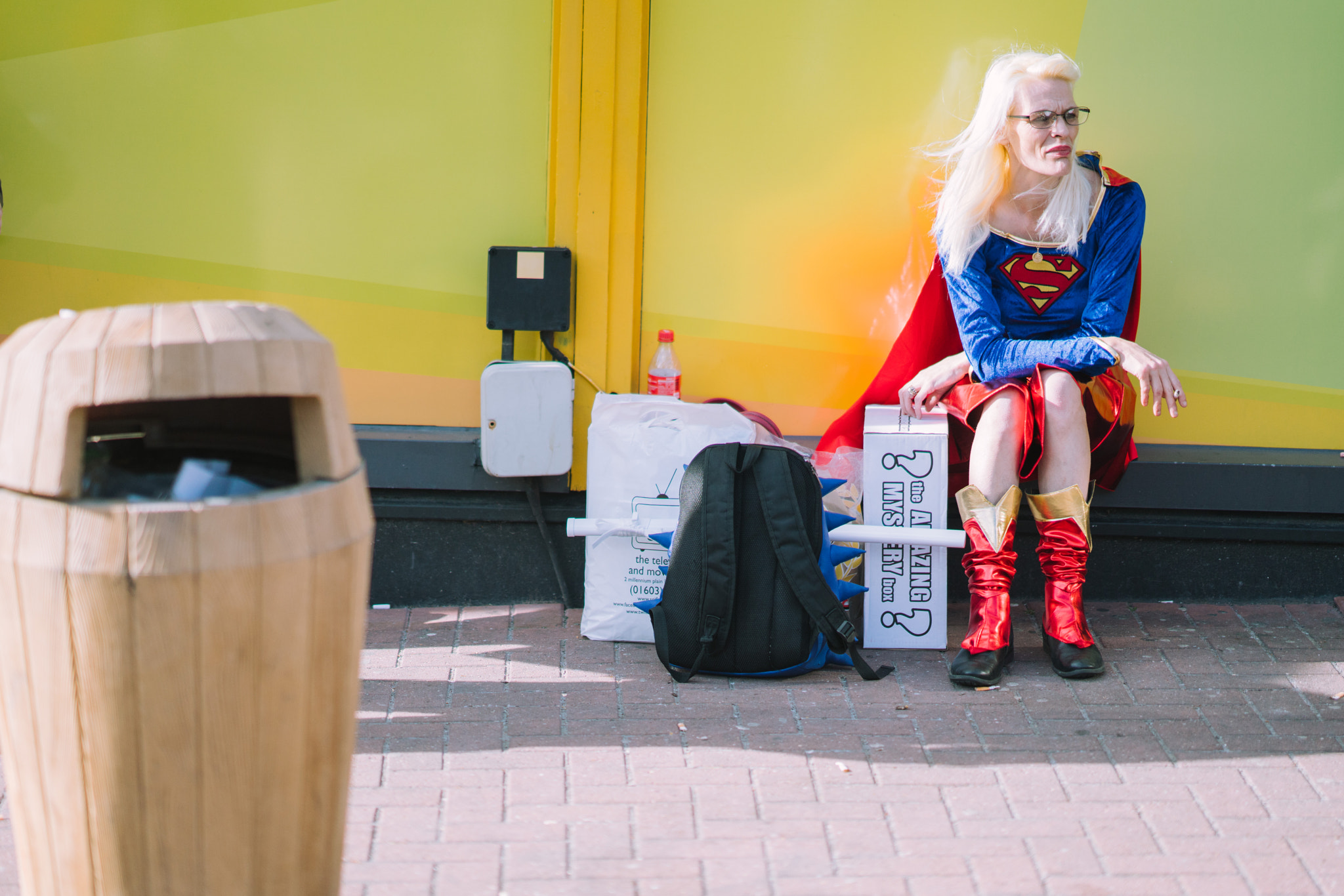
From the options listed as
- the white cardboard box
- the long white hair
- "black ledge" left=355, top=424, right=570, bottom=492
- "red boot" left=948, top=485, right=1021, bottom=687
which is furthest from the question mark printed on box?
"black ledge" left=355, top=424, right=570, bottom=492

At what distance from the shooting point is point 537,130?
404 cm

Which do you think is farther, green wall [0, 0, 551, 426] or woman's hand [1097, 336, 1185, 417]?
green wall [0, 0, 551, 426]

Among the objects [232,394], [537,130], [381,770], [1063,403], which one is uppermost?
[537,130]

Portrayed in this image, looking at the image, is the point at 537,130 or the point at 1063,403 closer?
the point at 1063,403

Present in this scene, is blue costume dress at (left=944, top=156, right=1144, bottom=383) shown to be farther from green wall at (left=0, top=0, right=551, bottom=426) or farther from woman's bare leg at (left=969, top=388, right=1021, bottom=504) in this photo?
green wall at (left=0, top=0, right=551, bottom=426)

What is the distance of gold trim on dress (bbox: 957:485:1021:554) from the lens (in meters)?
3.64

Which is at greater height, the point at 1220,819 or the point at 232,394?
the point at 232,394

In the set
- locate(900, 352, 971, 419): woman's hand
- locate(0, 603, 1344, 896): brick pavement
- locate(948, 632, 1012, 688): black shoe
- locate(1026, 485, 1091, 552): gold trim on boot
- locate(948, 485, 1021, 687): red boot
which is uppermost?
locate(900, 352, 971, 419): woman's hand

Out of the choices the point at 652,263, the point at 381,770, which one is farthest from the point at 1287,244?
the point at 381,770

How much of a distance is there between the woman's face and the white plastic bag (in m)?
1.18

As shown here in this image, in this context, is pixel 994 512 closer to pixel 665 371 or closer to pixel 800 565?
pixel 800 565

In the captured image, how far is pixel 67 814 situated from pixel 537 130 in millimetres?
2749

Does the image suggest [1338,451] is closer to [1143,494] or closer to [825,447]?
[1143,494]

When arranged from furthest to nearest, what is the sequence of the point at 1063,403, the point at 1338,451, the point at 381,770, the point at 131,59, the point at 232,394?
the point at 1338,451 < the point at 131,59 < the point at 1063,403 < the point at 381,770 < the point at 232,394
